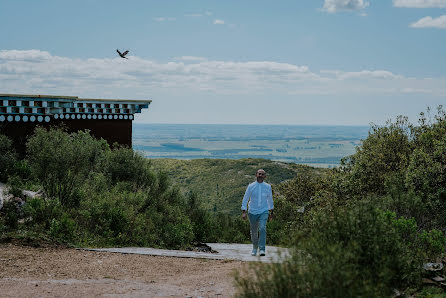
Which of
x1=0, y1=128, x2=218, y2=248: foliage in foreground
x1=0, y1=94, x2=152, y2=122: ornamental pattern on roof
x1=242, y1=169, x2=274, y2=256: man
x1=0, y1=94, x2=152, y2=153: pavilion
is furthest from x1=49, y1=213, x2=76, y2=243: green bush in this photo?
x1=0, y1=94, x2=152, y2=122: ornamental pattern on roof

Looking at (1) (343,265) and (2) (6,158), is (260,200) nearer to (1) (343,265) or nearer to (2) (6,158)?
(1) (343,265)

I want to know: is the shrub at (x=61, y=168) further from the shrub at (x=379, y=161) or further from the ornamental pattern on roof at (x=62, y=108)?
the shrub at (x=379, y=161)

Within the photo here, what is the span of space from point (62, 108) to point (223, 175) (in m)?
62.3

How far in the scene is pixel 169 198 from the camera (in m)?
19.8

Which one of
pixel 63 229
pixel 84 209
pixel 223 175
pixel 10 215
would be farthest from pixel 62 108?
pixel 223 175

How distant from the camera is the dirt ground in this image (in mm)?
8508

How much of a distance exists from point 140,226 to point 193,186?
213ft

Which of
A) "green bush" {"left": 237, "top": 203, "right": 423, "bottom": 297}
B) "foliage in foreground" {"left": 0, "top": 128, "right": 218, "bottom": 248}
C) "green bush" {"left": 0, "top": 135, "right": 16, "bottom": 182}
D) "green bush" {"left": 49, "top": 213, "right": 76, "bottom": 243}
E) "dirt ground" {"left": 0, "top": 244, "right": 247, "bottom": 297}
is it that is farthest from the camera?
"green bush" {"left": 0, "top": 135, "right": 16, "bottom": 182}

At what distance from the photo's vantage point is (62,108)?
21.8 m

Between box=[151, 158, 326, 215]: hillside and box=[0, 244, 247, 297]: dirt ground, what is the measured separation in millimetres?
53742

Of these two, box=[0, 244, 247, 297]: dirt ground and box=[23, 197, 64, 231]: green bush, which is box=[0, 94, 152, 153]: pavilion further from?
box=[0, 244, 247, 297]: dirt ground

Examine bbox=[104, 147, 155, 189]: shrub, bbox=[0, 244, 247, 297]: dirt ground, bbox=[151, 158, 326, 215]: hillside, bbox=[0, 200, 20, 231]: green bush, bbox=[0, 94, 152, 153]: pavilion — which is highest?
bbox=[0, 94, 152, 153]: pavilion

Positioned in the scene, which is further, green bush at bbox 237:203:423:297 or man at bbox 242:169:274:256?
man at bbox 242:169:274:256

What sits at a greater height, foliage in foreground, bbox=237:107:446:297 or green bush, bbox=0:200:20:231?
foliage in foreground, bbox=237:107:446:297
